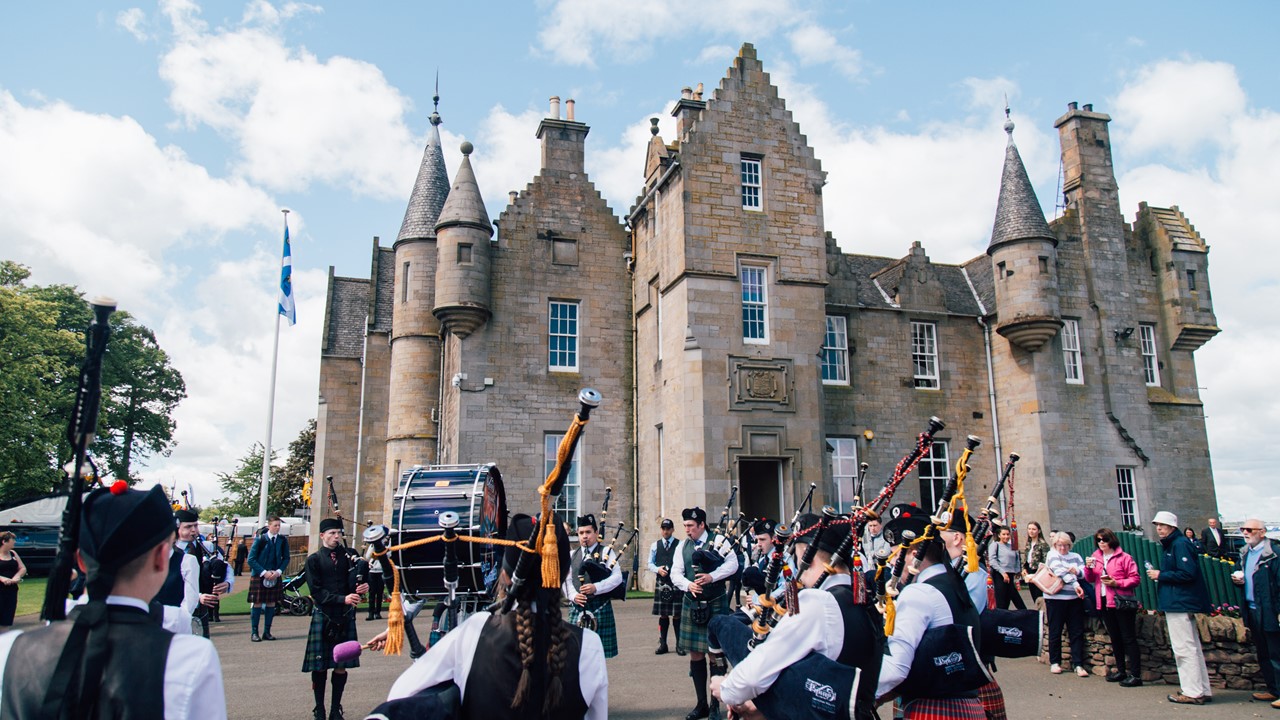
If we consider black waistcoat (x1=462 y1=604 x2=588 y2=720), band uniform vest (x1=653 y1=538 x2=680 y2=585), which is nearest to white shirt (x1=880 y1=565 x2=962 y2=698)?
black waistcoat (x1=462 y1=604 x2=588 y2=720)

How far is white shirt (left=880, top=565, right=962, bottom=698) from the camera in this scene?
16.4ft

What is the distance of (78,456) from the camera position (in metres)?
3.00

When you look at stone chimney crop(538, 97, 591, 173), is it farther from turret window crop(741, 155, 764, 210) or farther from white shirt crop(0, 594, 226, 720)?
white shirt crop(0, 594, 226, 720)

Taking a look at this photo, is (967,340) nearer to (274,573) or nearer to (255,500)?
(274,573)

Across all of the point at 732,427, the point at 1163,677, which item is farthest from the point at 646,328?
the point at 1163,677

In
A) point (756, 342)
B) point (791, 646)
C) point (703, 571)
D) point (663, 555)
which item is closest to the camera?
point (791, 646)

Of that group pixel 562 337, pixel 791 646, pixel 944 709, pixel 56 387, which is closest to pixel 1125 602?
pixel 944 709

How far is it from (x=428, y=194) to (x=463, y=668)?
25.8 m

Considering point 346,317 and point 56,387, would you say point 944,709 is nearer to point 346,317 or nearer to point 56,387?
point 346,317

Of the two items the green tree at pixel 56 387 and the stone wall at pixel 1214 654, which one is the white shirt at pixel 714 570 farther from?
the green tree at pixel 56 387

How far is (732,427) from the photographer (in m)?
21.2

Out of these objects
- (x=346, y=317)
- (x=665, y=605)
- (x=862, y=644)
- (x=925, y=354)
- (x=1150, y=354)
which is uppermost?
(x=346, y=317)

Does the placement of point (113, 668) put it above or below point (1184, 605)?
above

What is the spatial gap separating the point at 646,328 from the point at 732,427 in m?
4.60
